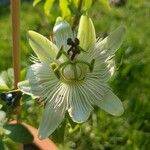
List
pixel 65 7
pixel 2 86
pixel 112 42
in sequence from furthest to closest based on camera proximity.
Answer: pixel 65 7 → pixel 2 86 → pixel 112 42

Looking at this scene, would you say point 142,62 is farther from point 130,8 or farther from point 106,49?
point 106,49

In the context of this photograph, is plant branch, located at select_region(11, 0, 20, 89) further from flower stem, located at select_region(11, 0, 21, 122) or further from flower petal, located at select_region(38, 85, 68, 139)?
flower petal, located at select_region(38, 85, 68, 139)

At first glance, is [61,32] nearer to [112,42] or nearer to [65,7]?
[112,42]

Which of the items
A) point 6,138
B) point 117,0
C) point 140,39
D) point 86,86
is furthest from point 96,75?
point 117,0

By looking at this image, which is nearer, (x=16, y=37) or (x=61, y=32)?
(x=61, y=32)

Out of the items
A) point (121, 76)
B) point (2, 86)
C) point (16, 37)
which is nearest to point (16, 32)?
point (16, 37)

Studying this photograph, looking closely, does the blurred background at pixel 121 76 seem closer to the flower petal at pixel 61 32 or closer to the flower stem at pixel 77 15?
the flower stem at pixel 77 15

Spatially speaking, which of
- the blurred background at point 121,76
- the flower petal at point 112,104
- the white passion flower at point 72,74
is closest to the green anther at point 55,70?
the white passion flower at point 72,74

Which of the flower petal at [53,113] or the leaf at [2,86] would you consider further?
the leaf at [2,86]
